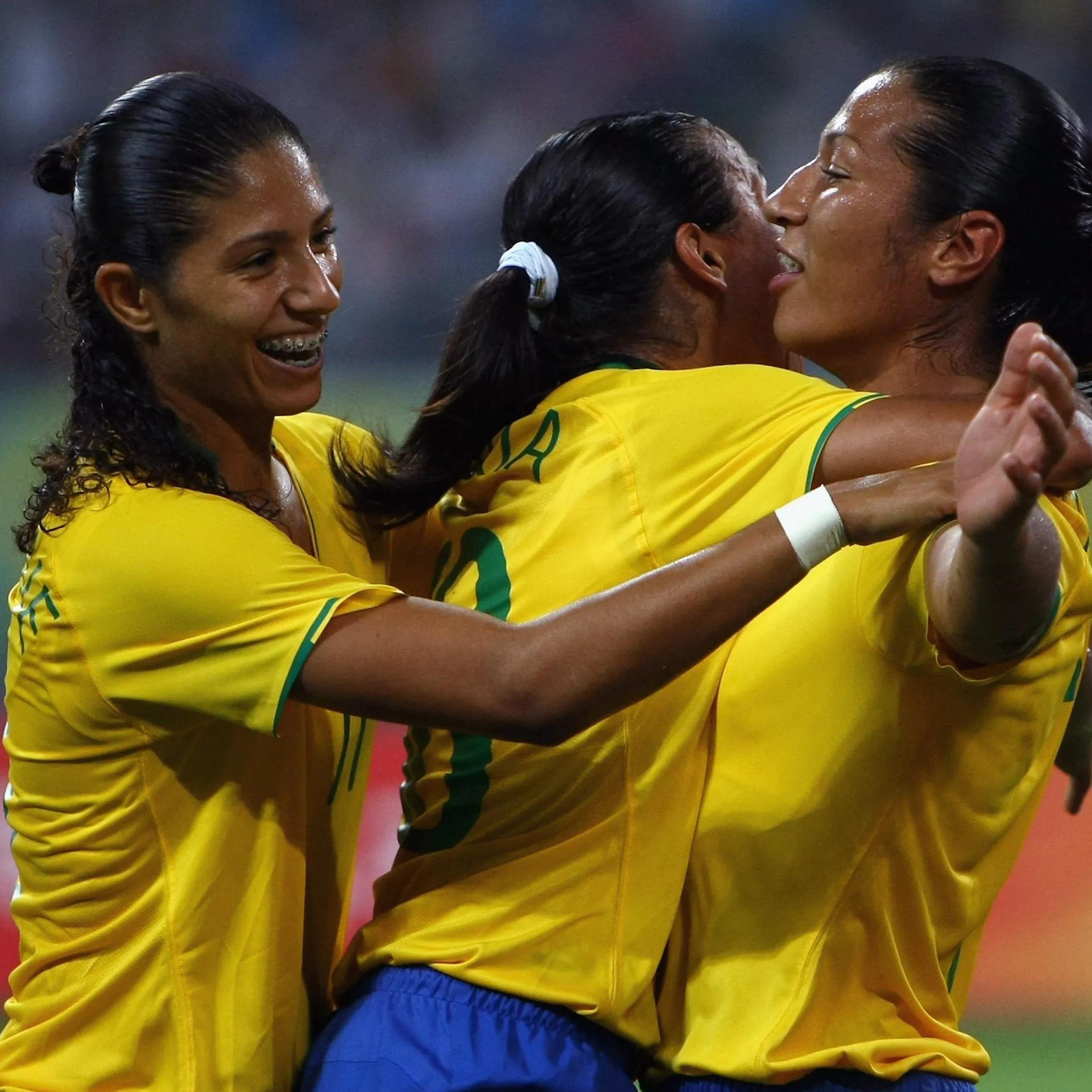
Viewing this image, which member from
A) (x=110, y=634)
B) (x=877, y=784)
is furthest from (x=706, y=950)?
(x=110, y=634)

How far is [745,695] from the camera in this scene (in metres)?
1.84

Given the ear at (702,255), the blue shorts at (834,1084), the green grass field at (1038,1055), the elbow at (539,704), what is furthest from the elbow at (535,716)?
the green grass field at (1038,1055)

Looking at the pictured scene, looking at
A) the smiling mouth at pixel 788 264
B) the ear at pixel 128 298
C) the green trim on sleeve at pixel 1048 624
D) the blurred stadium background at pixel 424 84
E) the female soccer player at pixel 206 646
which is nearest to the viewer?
the green trim on sleeve at pixel 1048 624

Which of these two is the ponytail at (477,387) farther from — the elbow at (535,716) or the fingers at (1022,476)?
the fingers at (1022,476)

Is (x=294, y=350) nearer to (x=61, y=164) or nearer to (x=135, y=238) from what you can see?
(x=135, y=238)

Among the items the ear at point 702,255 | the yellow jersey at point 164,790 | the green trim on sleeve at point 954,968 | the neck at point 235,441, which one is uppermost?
the ear at point 702,255

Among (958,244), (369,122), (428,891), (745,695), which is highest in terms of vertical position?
(369,122)

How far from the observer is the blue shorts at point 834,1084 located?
180 cm

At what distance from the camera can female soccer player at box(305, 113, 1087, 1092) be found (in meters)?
1.82

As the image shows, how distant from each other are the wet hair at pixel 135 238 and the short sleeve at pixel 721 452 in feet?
1.77

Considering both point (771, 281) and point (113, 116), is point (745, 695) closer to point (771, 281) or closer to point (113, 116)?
point (771, 281)

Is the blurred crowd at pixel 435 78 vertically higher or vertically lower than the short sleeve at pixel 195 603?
higher

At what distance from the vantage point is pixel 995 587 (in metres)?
1.48

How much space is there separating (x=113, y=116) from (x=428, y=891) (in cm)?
104
